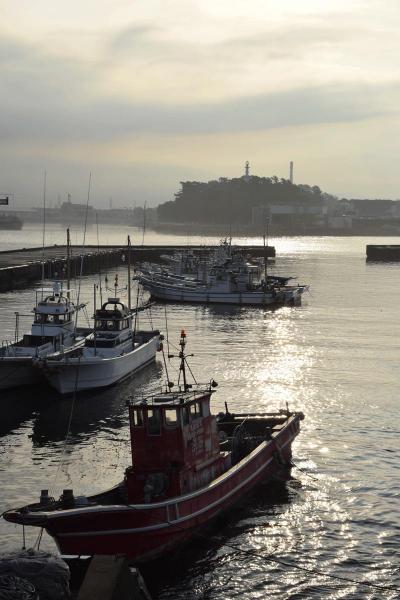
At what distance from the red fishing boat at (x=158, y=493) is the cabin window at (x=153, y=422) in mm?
30

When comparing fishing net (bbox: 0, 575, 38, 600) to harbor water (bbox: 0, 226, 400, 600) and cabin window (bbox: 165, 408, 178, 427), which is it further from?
cabin window (bbox: 165, 408, 178, 427)

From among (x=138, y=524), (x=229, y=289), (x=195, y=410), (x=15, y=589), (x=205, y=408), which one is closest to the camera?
(x=15, y=589)

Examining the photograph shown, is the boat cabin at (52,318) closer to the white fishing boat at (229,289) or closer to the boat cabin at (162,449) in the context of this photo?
the boat cabin at (162,449)

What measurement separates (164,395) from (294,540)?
19.5 ft

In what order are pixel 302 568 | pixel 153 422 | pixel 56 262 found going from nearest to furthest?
pixel 302 568 < pixel 153 422 < pixel 56 262

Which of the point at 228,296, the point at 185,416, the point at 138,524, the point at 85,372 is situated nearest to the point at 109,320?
the point at 85,372

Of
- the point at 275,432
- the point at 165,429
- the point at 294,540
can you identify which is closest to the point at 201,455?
the point at 165,429

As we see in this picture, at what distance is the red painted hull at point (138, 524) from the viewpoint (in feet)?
82.7

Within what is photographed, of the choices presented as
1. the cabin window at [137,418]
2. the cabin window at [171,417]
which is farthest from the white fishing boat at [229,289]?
the cabin window at [137,418]

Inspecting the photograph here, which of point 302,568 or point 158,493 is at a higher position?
point 158,493

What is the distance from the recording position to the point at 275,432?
1393 inches

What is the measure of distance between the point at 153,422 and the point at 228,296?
70655 millimetres

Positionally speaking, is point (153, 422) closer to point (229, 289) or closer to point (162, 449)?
point (162, 449)

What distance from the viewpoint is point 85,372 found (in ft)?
159
